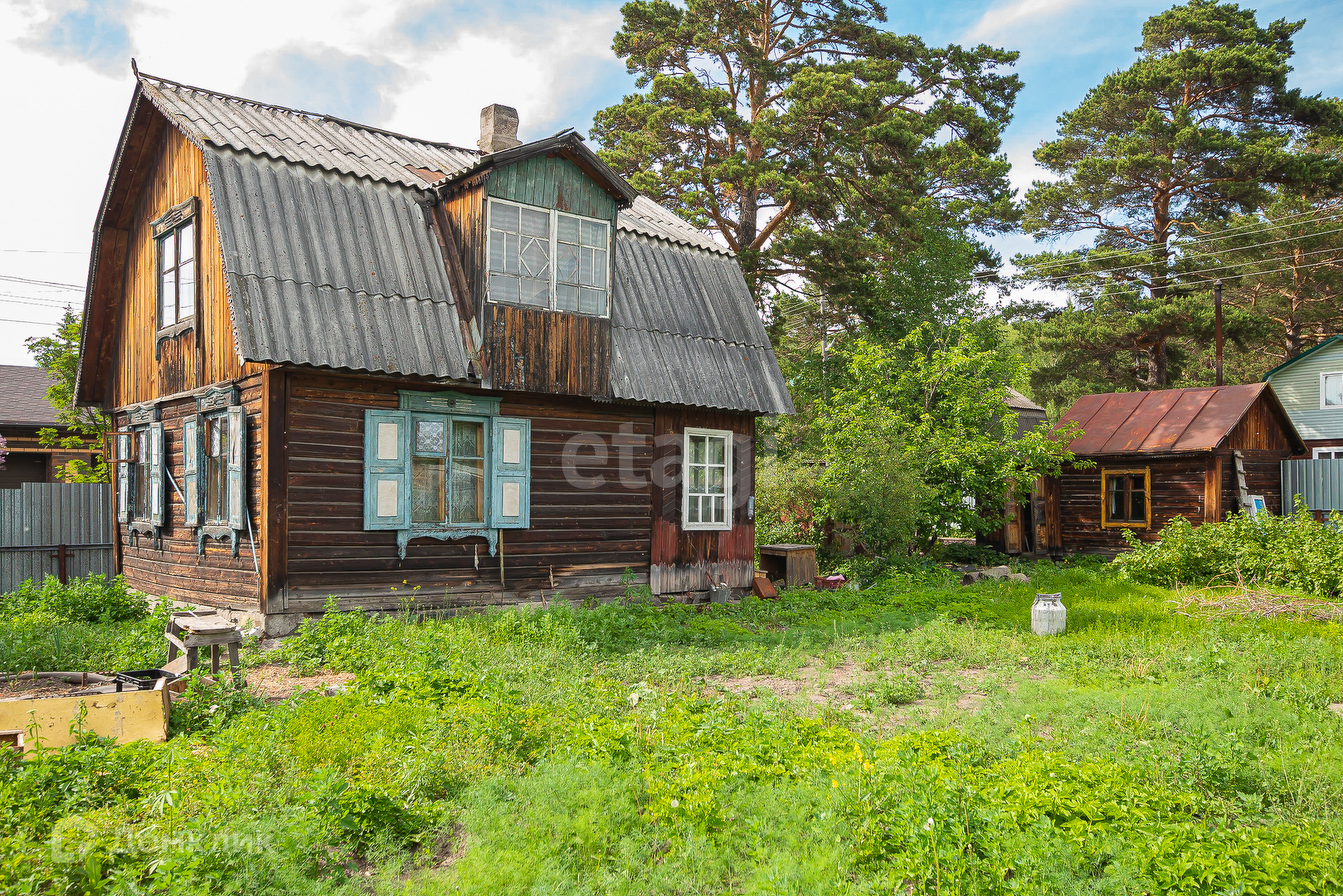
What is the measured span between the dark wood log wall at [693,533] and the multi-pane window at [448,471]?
288 centimetres

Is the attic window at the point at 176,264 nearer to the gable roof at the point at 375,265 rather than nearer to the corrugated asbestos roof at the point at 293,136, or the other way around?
the corrugated asbestos roof at the point at 293,136

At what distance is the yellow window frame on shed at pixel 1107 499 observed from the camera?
20984 mm

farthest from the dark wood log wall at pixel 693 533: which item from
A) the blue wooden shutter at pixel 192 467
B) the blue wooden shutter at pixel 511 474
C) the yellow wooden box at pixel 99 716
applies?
the yellow wooden box at pixel 99 716

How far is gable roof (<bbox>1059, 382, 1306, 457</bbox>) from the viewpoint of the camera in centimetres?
2011

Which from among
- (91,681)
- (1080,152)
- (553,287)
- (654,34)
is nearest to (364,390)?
(553,287)

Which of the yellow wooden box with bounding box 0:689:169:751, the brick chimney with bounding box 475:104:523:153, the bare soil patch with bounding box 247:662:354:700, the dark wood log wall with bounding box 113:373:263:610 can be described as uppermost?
the brick chimney with bounding box 475:104:523:153

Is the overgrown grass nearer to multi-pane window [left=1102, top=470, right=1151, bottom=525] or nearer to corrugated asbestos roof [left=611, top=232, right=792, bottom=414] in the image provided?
corrugated asbestos roof [left=611, top=232, right=792, bottom=414]

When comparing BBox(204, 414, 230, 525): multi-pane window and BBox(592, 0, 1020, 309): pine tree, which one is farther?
BBox(592, 0, 1020, 309): pine tree

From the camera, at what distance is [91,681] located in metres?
7.29

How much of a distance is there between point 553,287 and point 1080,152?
26364 mm

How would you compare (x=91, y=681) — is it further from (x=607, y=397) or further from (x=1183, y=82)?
(x=1183, y=82)

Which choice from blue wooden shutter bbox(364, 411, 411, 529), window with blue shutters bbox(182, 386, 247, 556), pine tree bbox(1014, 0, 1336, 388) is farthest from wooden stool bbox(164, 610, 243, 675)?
pine tree bbox(1014, 0, 1336, 388)

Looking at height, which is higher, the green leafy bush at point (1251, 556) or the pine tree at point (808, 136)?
the pine tree at point (808, 136)

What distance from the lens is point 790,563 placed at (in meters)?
15.6
